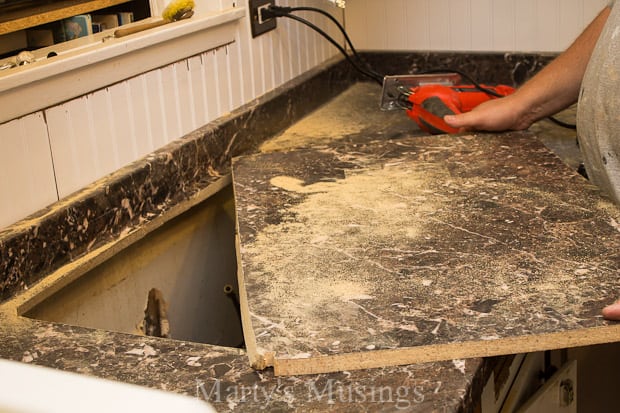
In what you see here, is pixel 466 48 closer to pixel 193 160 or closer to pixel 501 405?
pixel 193 160

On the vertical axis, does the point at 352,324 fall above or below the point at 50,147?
below

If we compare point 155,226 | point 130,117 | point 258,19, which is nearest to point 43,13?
point 130,117

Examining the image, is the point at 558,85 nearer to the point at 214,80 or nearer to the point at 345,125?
the point at 345,125

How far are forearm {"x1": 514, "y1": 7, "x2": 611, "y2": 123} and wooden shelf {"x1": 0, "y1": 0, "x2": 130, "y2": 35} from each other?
80 centimetres

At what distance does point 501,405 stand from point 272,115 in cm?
85

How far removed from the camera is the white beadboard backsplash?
3.73 feet

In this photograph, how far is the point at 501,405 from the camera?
1142mm

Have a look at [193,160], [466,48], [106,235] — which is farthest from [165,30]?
[466,48]

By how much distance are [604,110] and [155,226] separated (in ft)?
2.42

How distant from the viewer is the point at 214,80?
61.4 inches

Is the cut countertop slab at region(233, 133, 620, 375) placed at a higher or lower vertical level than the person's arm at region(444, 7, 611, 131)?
lower

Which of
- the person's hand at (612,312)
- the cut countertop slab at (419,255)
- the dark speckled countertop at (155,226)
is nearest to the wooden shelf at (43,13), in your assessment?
the dark speckled countertop at (155,226)

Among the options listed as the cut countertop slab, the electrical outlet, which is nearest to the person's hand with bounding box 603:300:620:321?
the cut countertop slab

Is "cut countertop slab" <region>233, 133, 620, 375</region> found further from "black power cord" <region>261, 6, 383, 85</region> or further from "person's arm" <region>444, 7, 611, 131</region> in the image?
"black power cord" <region>261, 6, 383, 85</region>
